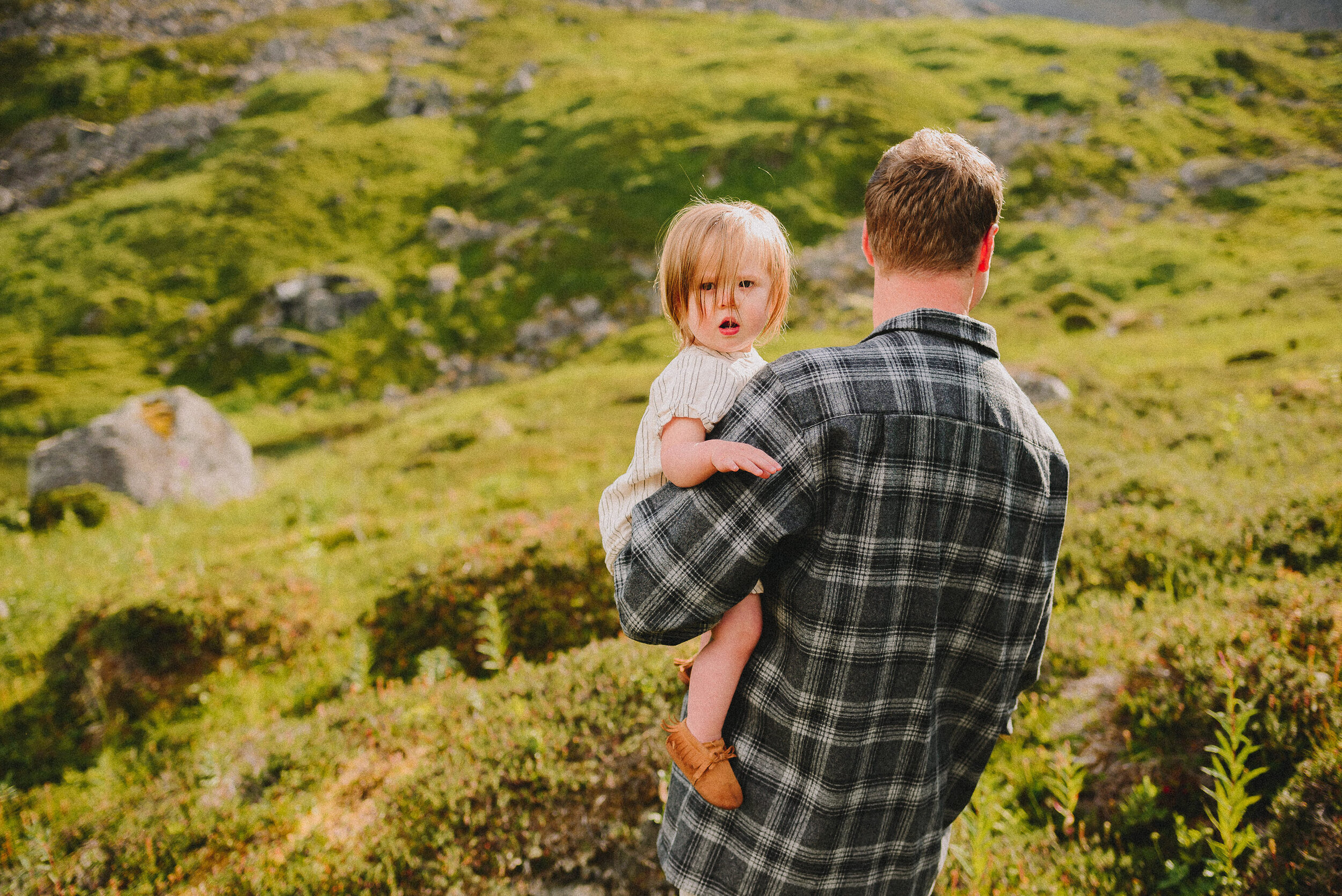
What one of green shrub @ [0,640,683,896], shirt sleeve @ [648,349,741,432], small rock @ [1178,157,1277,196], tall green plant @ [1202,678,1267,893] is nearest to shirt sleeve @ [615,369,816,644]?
shirt sleeve @ [648,349,741,432]

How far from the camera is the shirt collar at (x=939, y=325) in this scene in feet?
8.24

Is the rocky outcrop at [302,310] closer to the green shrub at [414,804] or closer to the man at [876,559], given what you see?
the green shrub at [414,804]

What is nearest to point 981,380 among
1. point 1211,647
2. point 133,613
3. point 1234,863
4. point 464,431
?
point 1234,863

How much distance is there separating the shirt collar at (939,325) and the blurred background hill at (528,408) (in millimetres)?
3537

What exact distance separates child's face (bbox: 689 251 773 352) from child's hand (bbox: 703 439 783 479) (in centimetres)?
85

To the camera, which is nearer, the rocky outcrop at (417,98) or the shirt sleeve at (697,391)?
the shirt sleeve at (697,391)

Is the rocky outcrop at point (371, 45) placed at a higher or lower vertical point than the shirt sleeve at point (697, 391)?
higher

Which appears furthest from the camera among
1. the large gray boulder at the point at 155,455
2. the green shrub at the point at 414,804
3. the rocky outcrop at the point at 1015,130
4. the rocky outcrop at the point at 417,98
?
the rocky outcrop at the point at 417,98

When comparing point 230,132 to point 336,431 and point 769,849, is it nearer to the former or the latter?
point 336,431

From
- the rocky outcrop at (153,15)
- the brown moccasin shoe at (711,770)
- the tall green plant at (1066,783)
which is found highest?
the rocky outcrop at (153,15)

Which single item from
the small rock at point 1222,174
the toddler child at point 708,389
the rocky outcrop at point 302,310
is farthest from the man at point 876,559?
the small rock at point 1222,174

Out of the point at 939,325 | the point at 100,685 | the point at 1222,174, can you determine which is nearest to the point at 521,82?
the point at 1222,174

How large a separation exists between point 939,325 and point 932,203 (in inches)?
17.2

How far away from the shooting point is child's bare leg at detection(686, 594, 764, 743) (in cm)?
271
